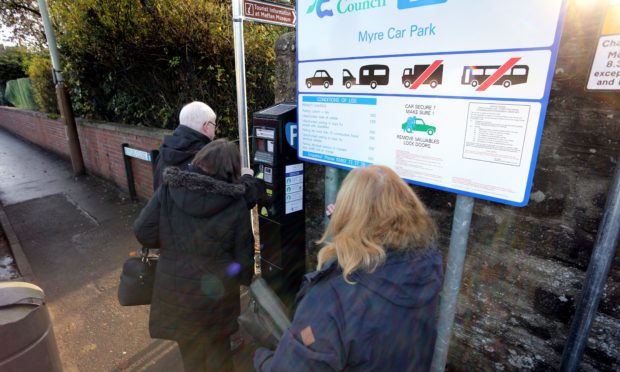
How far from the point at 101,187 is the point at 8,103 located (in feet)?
52.2

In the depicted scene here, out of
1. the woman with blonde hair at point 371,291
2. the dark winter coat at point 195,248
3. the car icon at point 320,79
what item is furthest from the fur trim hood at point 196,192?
the car icon at point 320,79

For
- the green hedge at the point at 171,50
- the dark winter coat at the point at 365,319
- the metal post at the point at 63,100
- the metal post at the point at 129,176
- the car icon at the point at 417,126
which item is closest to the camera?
the dark winter coat at the point at 365,319

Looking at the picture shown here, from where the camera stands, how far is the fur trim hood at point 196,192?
2.02 metres

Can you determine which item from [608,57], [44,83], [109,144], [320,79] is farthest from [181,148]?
[44,83]

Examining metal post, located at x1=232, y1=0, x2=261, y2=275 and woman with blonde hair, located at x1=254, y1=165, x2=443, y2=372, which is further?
metal post, located at x1=232, y1=0, x2=261, y2=275

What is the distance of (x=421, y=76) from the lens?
75.9 inches

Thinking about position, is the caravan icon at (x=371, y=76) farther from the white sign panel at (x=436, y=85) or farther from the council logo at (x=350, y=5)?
the council logo at (x=350, y=5)

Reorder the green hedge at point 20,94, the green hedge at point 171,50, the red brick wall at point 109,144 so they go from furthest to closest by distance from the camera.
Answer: the green hedge at point 20,94, the red brick wall at point 109,144, the green hedge at point 171,50

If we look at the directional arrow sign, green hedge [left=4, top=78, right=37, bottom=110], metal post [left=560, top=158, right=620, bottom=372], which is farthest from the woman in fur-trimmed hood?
green hedge [left=4, top=78, right=37, bottom=110]

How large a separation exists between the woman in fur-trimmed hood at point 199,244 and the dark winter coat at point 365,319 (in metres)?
1.02

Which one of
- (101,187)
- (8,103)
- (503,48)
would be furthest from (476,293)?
(8,103)

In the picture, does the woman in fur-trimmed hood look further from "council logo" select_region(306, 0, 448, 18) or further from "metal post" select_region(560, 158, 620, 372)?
"metal post" select_region(560, 158, 620, 372)

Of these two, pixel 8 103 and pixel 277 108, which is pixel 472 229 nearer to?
pixel 277 108

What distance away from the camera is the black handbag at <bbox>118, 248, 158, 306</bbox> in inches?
95.7
